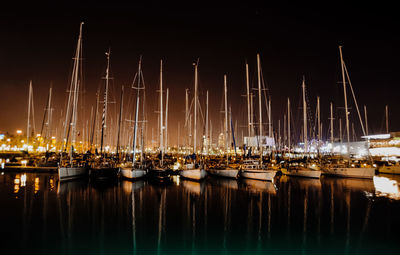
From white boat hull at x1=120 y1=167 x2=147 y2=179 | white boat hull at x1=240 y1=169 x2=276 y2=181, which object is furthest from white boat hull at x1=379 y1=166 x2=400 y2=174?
white boat hull at x1=120 y1=167 x2=147 y2=179

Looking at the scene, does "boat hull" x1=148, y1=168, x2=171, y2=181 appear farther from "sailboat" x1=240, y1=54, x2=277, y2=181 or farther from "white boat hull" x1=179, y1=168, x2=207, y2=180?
"sailboat" x1=240, y1=54, x2=277, y2=181

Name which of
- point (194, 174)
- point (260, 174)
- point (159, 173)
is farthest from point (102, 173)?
point (260, 174)

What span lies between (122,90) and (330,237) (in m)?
36.3

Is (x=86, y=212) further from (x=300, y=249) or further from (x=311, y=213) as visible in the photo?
(x=311, y=213)

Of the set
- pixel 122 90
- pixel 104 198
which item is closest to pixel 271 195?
pixel 104 198

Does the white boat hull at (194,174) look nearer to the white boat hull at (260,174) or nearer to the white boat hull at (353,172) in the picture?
the white boat hull at (260,174)

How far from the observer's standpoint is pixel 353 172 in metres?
36.2

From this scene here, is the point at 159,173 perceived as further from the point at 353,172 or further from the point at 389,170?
the point at 389,170

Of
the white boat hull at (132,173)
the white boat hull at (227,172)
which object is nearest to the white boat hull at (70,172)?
the white boat hull at (132,173)

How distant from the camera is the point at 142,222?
1373 cm

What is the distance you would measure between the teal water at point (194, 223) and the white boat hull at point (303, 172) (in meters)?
12.8

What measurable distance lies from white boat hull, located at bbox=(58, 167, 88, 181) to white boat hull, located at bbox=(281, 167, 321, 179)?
29327 mm

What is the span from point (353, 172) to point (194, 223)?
103 feet

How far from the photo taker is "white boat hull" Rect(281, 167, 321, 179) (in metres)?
35.4
